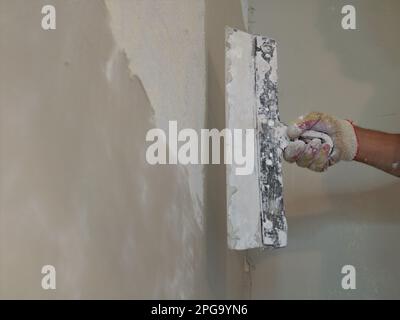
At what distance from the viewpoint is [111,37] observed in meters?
0.95

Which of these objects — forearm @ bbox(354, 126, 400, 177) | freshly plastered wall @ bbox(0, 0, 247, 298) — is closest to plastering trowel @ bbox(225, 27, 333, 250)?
freshly plastered wall @ bbox(0, 0, 247, 298)

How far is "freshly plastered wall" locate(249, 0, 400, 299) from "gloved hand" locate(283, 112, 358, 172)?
33.4 inches

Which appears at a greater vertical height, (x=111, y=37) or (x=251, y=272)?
(x=111, y=37)

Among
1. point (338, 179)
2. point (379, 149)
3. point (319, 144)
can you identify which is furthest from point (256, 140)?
point (338, 179)

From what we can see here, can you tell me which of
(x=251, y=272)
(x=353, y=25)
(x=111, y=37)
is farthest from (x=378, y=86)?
(x=111, y=37)

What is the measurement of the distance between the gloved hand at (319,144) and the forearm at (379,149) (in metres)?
0.04

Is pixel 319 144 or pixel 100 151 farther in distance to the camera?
pixel 319 144

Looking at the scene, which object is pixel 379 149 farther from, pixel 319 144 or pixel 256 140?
pixel 256 140

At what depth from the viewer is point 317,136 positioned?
4.84 ft

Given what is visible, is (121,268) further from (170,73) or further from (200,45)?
(200,45)

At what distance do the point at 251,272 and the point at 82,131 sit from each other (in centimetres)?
178

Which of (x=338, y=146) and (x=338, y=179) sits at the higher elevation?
(x=338, y=179)

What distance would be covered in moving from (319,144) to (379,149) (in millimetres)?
252

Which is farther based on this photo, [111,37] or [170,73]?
[170,73]
